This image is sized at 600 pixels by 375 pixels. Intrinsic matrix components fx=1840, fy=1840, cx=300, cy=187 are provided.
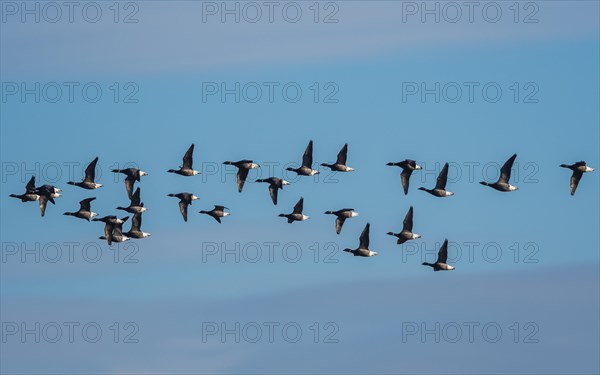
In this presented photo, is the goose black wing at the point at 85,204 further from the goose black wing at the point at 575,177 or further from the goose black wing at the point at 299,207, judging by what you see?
the goose black wing at the point at 575,177

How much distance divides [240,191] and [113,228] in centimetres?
1338

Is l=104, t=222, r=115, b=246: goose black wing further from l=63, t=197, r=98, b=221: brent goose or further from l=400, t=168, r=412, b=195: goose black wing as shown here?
l=400, t=168, r=412, b=195: goose black wing

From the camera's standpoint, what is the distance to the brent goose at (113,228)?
172375 mm

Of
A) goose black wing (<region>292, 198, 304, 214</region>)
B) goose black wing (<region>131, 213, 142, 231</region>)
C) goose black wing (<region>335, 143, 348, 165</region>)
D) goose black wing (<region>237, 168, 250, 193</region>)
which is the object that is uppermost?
goose black wing (<region>335, 143, 348, 165</region>)

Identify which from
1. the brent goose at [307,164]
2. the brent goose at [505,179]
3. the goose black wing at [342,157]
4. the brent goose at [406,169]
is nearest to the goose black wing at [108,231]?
the brent goose at [307,164]

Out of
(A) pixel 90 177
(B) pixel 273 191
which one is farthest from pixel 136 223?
(B) pixel 273 191

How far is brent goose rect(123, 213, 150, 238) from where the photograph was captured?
175 m

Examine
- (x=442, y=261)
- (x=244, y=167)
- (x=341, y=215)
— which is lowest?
(x=442, y=261)

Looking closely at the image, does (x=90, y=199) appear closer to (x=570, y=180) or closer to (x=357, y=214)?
(x=357, y=214)

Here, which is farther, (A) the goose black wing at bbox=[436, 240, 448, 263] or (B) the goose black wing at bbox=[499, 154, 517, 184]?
(A) the goose black wing at bbox=[436, 240, 448, 263]

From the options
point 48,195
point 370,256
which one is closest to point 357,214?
point 370,256

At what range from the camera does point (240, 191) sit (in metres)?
170

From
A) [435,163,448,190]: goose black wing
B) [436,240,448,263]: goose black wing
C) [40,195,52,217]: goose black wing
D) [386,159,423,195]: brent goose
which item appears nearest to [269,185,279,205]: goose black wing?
[386,159,423,195]: brent goose

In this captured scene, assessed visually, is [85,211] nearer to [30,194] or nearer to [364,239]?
[30,194]
